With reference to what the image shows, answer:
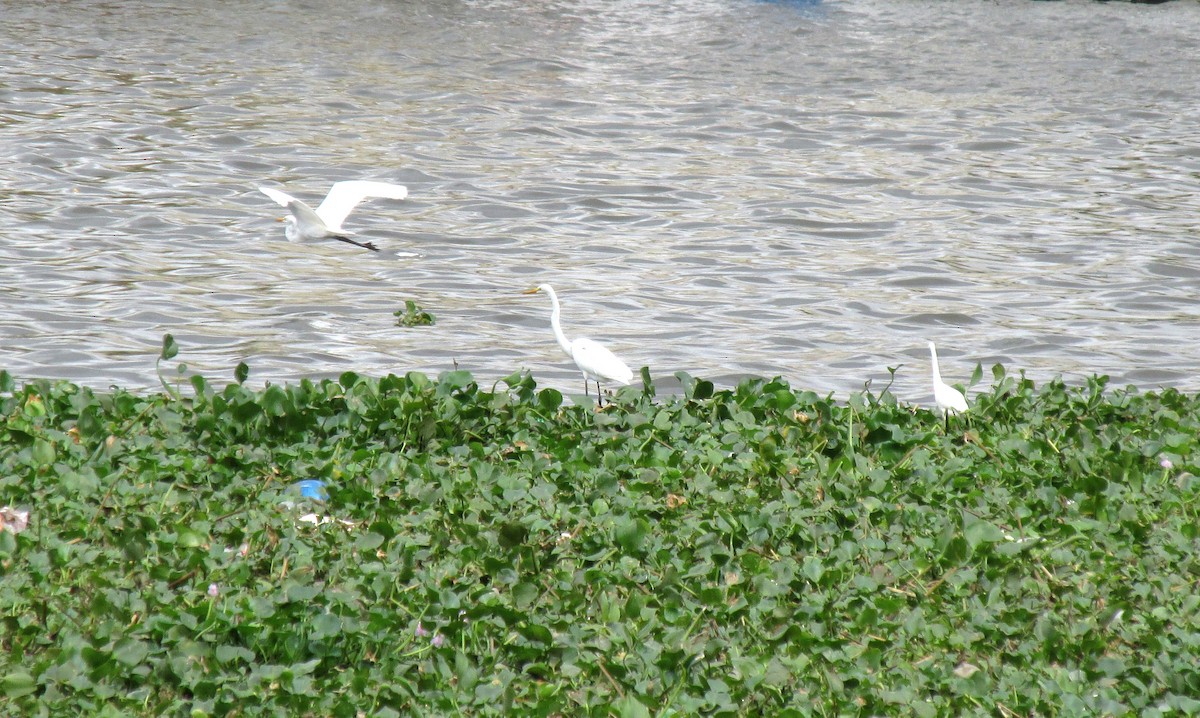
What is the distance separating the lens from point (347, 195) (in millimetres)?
9031

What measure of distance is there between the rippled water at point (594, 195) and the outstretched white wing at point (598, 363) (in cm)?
95

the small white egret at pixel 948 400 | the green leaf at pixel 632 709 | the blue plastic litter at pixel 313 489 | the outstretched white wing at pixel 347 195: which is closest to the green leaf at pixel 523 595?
the green leaf at pixel 632 709

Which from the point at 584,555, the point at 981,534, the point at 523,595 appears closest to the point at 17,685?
the point at 523,595

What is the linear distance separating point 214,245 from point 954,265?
4967 mm

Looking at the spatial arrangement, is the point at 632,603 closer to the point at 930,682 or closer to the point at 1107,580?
the point at 930,682

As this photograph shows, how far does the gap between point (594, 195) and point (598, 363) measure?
6.00 meters

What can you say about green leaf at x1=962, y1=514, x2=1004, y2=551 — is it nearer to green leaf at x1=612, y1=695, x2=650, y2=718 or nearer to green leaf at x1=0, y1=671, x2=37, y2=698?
green leaf at x1=612, y1=695, x2=650, y2=718

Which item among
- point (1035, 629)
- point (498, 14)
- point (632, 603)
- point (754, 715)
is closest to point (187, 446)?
point (632, 603)

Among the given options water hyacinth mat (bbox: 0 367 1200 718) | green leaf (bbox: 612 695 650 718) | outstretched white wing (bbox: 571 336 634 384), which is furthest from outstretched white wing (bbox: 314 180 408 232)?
green leaf (bbox: 612 695 650 718)

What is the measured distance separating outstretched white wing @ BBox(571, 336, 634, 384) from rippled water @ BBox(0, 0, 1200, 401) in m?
0.95

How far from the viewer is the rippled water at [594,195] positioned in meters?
8.05

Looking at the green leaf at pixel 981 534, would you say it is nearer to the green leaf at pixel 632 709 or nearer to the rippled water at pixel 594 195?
the green leaf at pixel 632 709

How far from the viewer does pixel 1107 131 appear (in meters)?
14.9

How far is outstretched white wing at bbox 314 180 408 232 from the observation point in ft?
29.1
